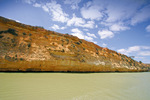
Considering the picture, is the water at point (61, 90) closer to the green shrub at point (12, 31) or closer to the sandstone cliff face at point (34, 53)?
the sandstone cliff face at point (34, 53)

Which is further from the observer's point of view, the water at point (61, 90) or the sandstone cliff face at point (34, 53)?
the sandstone cliff face at point (34, 53)

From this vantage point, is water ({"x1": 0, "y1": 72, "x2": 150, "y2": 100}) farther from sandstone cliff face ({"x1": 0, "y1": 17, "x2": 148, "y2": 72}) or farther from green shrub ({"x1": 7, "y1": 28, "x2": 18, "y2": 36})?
green shrub ({"x1": 7, "y1": 28, "x2": 18, "y2": 36})

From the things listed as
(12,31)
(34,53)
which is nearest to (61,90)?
(34,53)

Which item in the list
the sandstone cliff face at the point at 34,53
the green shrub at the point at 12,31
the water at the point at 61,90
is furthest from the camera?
the green shrub at the point at 12,31

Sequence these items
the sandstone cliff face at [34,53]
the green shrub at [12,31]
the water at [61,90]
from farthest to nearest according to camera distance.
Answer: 1. the green shrub at [12,31]
2. the sandstone cliff face at [34,53]
3. the water at [61,90]

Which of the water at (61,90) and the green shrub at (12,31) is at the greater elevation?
the green shrub at (12,31)

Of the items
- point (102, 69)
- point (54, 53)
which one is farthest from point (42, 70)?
point (102, 69)

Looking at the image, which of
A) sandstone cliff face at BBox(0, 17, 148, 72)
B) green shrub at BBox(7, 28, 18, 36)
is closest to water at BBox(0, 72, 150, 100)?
sandstone cliff face at BBox(0, 17, 148, 72)

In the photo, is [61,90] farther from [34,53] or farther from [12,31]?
[12,31]

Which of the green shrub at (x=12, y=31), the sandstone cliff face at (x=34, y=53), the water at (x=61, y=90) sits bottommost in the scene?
the water at (x=61, y=90)

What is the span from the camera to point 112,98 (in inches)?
101

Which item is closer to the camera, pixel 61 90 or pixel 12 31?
pixel 61 90

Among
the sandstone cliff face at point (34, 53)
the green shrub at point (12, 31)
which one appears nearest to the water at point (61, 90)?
the sandstone cliff face at point (34, 53)

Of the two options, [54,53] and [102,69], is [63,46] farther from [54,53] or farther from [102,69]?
[102,69]
